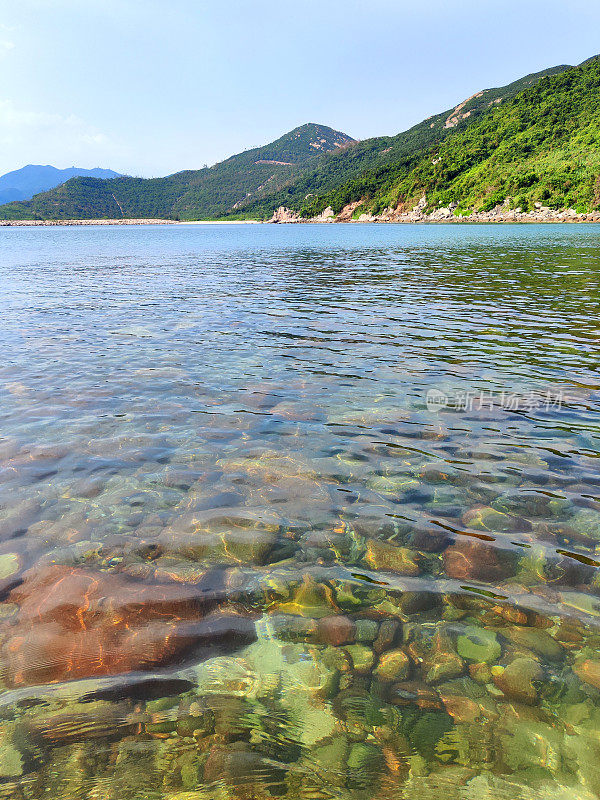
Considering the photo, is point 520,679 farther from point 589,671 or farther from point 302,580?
point 302,580

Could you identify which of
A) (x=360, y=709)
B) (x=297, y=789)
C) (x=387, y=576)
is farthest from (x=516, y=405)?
(x=297, y=789)

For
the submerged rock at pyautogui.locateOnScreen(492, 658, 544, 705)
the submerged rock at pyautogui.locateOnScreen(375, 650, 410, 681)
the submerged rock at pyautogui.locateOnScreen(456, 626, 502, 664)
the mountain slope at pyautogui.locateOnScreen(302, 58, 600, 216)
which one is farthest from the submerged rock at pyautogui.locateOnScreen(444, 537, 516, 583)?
the mountain slope at pyautogui.locateOnScreen(302, 58, 600, 216)

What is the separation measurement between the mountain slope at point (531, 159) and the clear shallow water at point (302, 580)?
129827 millimetres

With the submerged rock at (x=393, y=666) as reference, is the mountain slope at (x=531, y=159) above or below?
above

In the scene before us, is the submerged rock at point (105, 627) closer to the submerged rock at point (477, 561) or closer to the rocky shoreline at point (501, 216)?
the submerged rock at point (477, 561)

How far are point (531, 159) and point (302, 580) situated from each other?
183035mm

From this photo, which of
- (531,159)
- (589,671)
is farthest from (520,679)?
(531,159)

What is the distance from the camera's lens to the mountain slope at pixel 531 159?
12281cm

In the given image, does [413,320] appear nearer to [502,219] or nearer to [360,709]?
[360,709]

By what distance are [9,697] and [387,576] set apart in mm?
3864

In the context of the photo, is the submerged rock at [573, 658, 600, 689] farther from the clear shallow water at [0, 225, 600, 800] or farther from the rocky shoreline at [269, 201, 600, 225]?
the rocky shoreline at [269, 201, 600, 225]

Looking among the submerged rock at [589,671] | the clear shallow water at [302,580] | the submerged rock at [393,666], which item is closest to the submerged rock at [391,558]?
the clear shallow water at [302,580]

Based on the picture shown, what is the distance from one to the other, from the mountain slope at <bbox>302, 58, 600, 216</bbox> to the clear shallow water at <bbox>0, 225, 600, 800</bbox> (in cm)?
12983

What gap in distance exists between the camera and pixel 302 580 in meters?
5.16
